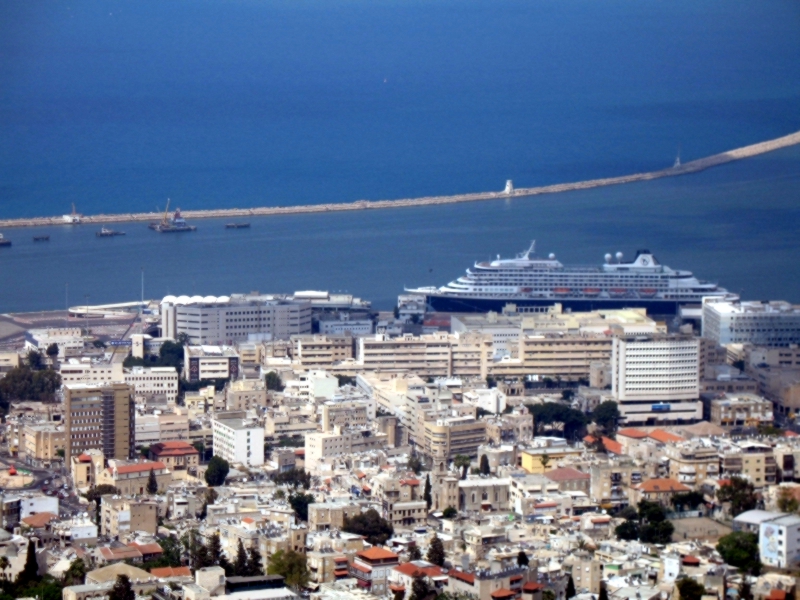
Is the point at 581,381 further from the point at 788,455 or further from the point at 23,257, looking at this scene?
the point at 23,257

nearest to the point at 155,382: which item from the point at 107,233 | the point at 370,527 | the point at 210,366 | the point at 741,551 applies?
the point at 210,366

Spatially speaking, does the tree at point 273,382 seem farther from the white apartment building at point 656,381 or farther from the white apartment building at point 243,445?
the white apartment building at point 656,381

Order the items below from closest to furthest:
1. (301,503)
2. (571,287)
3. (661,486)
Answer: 1. (301,503)
2. (661,486)
3. (571,287)

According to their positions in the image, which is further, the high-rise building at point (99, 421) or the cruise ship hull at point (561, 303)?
the cruise ship hull at point (561, 303)

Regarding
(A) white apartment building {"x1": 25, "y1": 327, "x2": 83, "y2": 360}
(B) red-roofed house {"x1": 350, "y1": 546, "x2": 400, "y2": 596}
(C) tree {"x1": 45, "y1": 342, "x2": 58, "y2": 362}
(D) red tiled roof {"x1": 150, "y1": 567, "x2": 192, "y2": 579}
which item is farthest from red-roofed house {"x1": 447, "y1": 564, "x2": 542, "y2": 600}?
(C) tree {"x1": 45, "y1": 342, "x2": 58, "y2": 362}

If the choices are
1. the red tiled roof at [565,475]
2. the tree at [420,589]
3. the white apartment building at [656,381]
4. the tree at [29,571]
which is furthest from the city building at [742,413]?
the tree at [29,571]

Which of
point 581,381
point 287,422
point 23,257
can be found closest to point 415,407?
point 287,422

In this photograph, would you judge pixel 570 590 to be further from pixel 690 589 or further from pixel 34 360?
pixel 34 360
